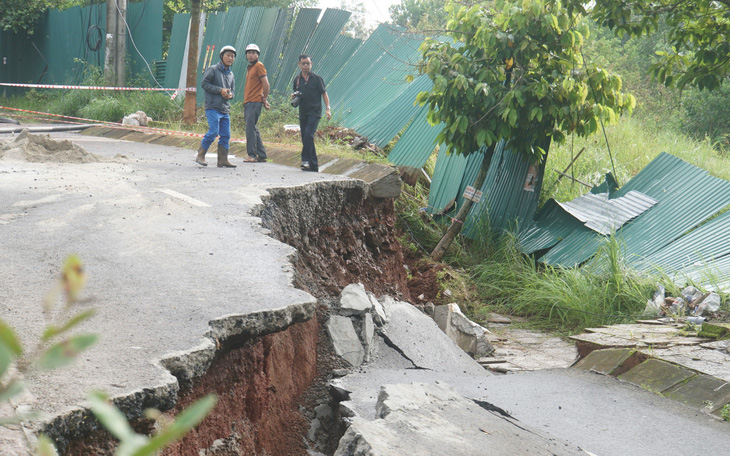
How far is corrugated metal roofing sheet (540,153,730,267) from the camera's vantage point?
7715mm

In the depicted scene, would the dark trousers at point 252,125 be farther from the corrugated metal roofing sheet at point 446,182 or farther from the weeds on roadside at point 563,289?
the weeds on roadside at point 563,289

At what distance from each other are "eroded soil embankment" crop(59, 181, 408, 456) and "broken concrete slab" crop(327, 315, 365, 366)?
7 cm

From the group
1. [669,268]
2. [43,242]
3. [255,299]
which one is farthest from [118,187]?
[669,268]

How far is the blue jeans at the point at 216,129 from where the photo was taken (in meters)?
7.96

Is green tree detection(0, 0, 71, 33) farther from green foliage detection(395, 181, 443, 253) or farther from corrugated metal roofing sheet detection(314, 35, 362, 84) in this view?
green foliage detection(395, 181, 443, 253)

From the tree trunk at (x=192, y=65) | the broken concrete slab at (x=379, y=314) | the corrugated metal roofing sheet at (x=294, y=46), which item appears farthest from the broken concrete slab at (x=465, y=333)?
the tree trunk at (x=192, y=65)

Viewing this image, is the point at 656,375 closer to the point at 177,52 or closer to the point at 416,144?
the point at 416,144

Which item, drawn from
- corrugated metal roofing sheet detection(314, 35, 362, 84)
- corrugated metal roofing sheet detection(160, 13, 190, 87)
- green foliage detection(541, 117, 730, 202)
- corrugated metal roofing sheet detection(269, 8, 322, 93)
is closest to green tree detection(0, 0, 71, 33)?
corrugated metal roofing sheet detection(160, 13, 190, 87)

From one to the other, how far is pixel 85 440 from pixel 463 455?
1.57m

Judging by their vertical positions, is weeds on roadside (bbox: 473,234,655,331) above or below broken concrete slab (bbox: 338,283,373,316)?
below

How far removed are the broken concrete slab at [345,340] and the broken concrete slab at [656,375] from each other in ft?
6.59

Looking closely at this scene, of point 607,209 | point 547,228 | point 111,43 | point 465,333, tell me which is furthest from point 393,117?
point 111,43

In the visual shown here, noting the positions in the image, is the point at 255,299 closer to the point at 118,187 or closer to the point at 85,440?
the point at 85,440

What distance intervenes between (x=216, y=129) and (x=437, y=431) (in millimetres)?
5738
